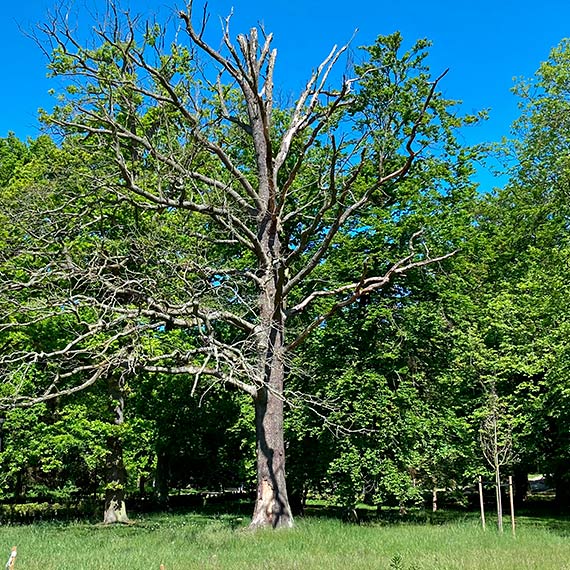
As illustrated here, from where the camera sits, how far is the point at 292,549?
34.6ft

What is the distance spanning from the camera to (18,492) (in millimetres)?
23453

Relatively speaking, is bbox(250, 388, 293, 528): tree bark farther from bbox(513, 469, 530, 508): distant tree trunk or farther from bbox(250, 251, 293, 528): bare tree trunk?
bbox(513, 469, 530, 508): distant tree trunk

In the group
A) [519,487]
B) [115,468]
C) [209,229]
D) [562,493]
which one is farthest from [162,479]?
[562,493]

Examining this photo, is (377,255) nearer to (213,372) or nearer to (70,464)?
(213,372)

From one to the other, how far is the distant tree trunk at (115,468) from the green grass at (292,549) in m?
4.34

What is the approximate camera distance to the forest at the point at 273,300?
14.0m

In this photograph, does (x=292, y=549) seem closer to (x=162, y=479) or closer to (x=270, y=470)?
(x=270, y=470)

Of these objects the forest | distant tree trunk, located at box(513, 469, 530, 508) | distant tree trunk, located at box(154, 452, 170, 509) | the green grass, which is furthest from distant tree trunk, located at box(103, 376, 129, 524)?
distant tree trunk, located at box(513, 469, 530, 508)

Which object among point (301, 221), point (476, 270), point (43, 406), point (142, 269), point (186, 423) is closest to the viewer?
point (142, 269)

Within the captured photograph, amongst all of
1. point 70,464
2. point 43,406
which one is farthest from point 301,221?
point 70,464

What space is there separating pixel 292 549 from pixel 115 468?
1041 centimetres

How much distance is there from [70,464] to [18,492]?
3867mm

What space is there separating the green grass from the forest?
6.27 feet

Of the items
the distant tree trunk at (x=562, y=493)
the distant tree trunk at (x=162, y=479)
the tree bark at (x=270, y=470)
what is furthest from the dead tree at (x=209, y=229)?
the distant tree trunk at (x=562, y=493)
